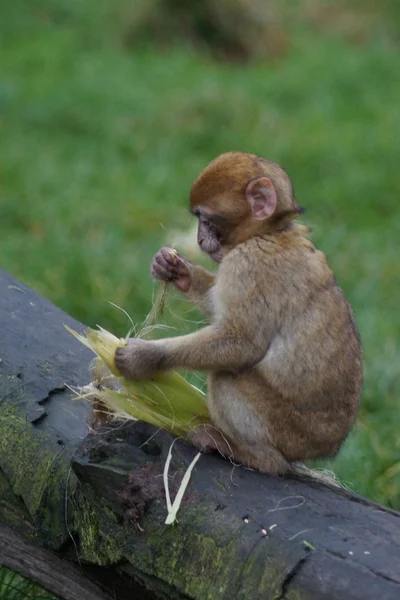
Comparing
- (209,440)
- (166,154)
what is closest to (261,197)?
(209,440)

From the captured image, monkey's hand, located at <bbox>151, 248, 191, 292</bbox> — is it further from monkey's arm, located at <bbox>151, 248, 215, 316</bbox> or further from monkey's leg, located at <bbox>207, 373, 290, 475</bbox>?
monkey's leg, located at <bbox>207, 373, 290, 475</bbox>

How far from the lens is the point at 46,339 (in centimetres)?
436

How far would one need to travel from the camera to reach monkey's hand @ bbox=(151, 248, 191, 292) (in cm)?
438

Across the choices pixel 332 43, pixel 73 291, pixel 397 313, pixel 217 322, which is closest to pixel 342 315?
pixel 217 322

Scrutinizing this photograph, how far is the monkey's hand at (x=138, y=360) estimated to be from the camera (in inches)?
151

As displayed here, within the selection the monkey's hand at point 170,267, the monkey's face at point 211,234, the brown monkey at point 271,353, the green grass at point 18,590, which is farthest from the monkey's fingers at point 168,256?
the green grass at point 18,590

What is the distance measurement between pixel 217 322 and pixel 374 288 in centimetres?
454

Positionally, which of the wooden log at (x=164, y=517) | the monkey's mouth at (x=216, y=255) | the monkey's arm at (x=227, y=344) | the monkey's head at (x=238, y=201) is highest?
the monkey's head at (x=238, y=201)

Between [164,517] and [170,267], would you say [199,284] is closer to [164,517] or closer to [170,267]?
[170,267]

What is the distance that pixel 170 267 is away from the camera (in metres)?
4.39

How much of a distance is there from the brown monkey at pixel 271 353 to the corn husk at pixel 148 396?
5cm

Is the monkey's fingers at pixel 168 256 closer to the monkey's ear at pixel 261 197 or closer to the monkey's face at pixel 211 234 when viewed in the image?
the monkey's face at pixel 211 234

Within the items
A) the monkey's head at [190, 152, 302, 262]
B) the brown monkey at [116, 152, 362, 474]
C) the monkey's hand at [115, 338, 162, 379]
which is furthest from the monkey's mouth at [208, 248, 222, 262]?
the monkey's hand at [115, 338, 162, 379]

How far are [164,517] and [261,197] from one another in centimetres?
130
